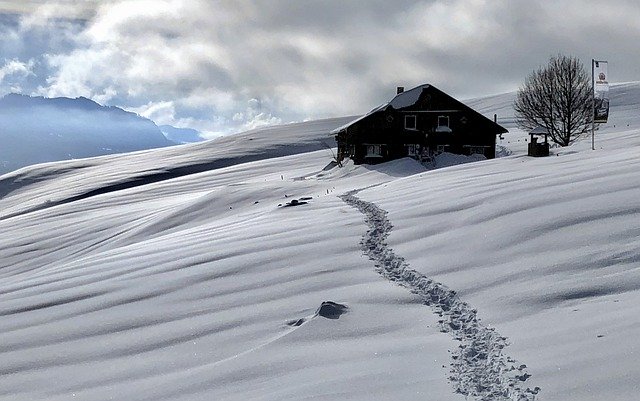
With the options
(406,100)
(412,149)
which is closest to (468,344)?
(412,149)

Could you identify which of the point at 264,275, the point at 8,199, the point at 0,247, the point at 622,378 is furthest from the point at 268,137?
the point at 622,378

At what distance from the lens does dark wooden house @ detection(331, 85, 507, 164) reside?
49188 mm

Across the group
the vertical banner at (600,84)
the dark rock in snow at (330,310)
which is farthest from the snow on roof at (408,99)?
the dark rock in snow at (330,310)

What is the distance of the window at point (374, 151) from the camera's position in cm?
4953

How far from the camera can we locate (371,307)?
10.1m

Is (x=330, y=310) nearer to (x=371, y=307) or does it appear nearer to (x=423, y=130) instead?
(x=371, y=307)

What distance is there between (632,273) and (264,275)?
20.8 feet

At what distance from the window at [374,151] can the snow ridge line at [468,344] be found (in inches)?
1434

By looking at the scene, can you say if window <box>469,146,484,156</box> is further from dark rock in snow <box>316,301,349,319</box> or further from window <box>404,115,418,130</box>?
dark rock in snow <box>316,301,349,319</box>

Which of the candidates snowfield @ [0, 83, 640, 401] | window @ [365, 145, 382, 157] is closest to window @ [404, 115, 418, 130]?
window @ [365, 145, 382, 157]

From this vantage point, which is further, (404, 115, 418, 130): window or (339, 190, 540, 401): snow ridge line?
(404, 115, 418, 130): window

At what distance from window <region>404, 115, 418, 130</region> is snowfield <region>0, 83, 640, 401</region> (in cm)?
2900

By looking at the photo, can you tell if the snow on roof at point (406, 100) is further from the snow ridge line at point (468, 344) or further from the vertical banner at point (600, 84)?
the snow ridge line at point (468, 344)

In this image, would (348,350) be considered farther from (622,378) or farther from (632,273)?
(632,273)
